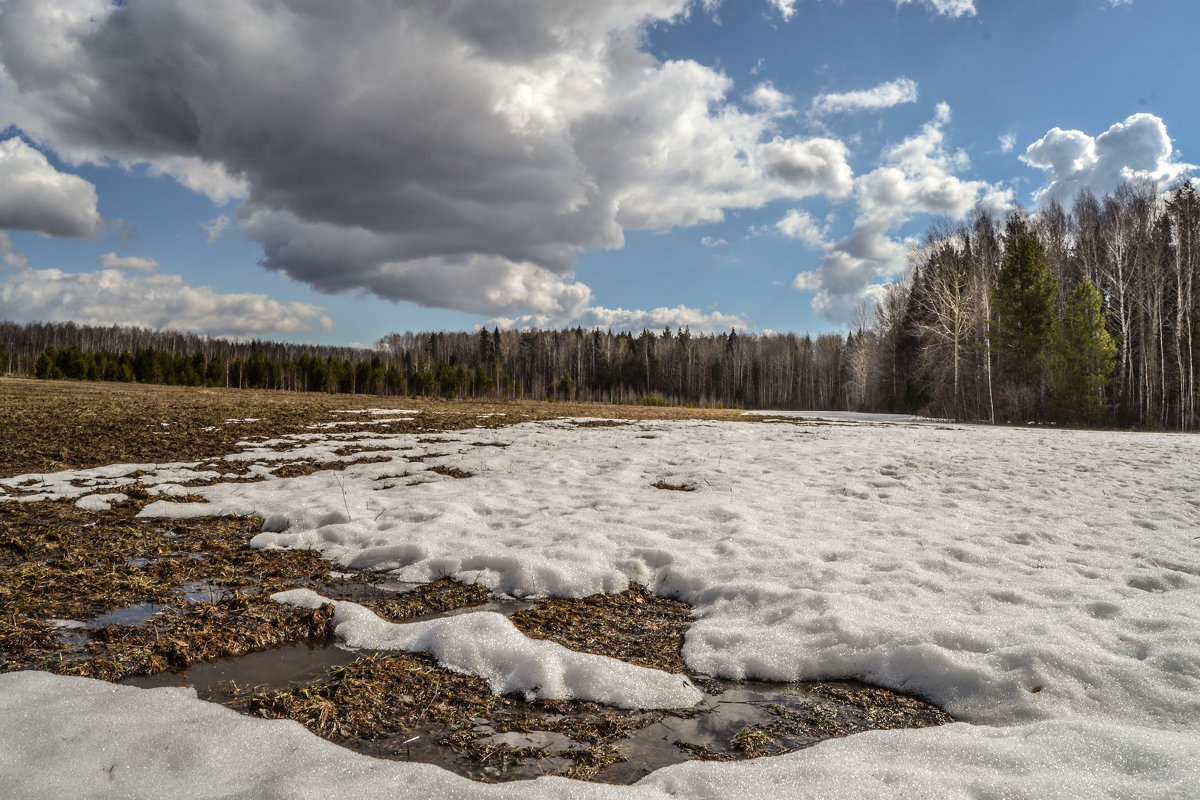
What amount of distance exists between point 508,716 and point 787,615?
1958mm

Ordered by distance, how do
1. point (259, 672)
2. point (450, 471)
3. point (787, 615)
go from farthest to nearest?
point (450, 471), point (787, 615), point (259, 672)

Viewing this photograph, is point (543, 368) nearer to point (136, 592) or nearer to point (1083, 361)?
point (1083, 361)

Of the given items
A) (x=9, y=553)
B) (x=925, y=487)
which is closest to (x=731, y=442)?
(x=925, y=487)

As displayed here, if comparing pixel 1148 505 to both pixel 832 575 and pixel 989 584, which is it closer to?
pixel 989 584

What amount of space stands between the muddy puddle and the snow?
0.08 m

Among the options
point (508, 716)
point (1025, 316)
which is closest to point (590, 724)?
point (508, 716)

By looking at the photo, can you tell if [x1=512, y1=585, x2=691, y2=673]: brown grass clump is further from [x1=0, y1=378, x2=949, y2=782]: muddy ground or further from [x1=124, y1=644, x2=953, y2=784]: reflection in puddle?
[x1=124, y1=644, x2=953, y2=784]: reflection in puddle

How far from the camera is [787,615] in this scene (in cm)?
359

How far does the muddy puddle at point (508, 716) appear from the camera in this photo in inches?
88.2

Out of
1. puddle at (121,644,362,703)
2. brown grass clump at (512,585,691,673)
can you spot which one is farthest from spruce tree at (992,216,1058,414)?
puddle at (121,644,362,703)

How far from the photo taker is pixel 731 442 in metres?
12.2

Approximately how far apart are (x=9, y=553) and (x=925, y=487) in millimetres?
9844

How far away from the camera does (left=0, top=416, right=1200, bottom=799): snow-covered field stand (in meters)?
2.04

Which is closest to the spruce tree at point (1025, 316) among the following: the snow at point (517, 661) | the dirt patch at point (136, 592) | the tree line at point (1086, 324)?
the tree line at point (1086, 324)
